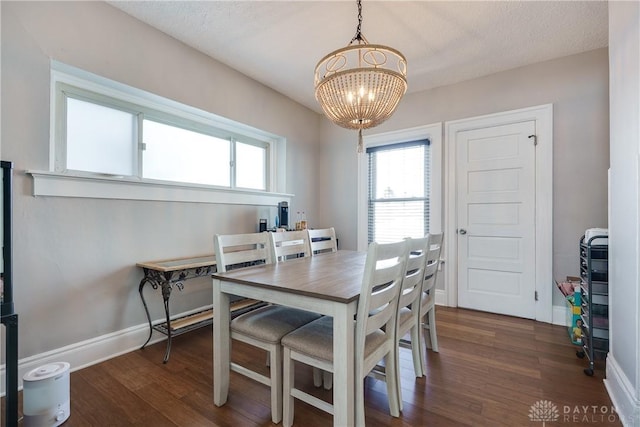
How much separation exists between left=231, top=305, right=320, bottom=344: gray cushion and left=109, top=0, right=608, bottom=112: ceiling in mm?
2171

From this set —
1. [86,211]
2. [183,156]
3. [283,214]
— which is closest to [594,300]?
[283,214]

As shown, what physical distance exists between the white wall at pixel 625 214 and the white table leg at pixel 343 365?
4.38 feet

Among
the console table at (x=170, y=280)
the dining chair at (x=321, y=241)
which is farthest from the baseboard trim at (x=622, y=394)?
the console table at (x=170, y=280)

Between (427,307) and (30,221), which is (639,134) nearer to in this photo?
(427,307)

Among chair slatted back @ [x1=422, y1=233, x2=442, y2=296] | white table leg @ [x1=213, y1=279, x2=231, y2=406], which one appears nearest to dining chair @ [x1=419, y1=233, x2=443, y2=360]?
chair slatted back @ [x1=422, y1=233, x2=442, y2=296]

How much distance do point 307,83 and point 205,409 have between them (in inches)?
125

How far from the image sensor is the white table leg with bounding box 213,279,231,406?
161cm

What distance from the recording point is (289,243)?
2.36 meters

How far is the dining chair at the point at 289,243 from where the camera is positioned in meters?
2.19

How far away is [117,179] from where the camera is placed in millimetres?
2211

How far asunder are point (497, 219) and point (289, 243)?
2.29 metres

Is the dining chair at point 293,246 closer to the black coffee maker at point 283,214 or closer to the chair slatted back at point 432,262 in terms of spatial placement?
the chair slatted back at point 432,262

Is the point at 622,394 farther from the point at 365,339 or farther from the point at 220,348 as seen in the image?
the point at 220,348

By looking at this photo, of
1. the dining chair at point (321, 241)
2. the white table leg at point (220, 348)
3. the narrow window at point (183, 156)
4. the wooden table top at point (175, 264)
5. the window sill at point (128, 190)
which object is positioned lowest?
the white table leg at point (220, 348)
